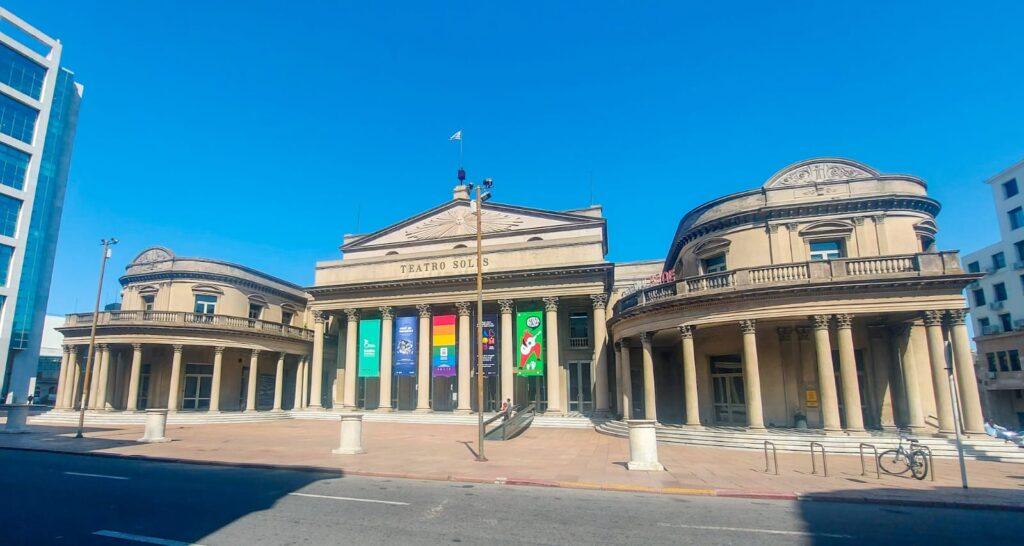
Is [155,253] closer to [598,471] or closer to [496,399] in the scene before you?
[496,399]

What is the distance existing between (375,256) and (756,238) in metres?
29.2

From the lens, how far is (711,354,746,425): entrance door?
24.9 metres

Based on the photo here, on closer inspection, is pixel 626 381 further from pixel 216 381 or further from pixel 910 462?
pixel 216 381

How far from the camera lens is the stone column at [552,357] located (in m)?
31.9

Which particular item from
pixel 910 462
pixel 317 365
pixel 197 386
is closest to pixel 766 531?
pixel 910 462

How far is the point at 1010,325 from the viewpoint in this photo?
141 ft

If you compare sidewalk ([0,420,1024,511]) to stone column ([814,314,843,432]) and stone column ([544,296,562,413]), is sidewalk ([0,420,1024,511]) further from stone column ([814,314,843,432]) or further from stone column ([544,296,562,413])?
stone column ([544,296,562,413])

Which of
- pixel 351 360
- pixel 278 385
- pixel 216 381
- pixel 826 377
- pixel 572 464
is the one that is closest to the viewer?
pixel 572 464

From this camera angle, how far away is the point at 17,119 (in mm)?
46219

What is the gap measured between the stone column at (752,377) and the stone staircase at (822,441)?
62 centimetres

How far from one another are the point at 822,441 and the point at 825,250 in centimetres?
914

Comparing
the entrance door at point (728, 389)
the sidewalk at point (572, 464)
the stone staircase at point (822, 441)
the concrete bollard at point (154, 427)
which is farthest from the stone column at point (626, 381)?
the concrete bollard at point (154, 427)

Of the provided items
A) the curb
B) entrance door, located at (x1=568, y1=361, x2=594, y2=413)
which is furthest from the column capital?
the curb

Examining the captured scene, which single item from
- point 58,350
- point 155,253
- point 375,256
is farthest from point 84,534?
point 58,350
